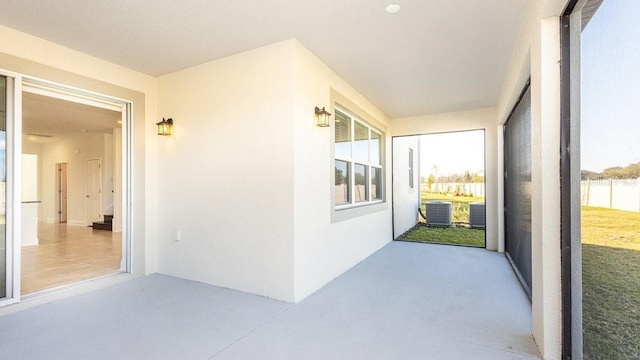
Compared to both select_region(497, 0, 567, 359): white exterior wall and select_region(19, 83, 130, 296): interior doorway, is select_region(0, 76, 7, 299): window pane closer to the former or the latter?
select_region(19, 83, 130, 296): interior doorway

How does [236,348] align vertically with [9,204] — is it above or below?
below

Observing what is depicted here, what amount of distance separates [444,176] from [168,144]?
11651 millimetres

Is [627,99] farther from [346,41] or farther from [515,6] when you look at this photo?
[346,41]

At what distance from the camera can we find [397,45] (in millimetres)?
3232

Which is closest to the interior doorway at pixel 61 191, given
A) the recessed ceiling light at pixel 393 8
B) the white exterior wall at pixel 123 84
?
the white exterior wall at pixel 123 84

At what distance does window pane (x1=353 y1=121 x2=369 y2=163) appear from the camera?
498cm

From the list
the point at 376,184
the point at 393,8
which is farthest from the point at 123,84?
the point at 376,184

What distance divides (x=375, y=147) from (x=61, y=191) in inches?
424

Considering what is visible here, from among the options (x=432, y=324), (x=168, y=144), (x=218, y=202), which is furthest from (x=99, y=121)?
(x=432, y=324)

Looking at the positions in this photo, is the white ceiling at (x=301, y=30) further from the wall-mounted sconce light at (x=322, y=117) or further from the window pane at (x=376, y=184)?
the window pane at (x=376, y=184)

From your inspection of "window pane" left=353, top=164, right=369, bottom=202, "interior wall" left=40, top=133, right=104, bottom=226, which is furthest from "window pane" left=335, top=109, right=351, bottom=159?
"interior wall" left=40, top=133, right=104, bottom=226

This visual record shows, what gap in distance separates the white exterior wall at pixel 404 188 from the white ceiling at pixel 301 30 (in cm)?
347

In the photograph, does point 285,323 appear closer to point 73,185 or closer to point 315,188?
point 315,188

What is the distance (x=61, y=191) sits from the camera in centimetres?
1005
